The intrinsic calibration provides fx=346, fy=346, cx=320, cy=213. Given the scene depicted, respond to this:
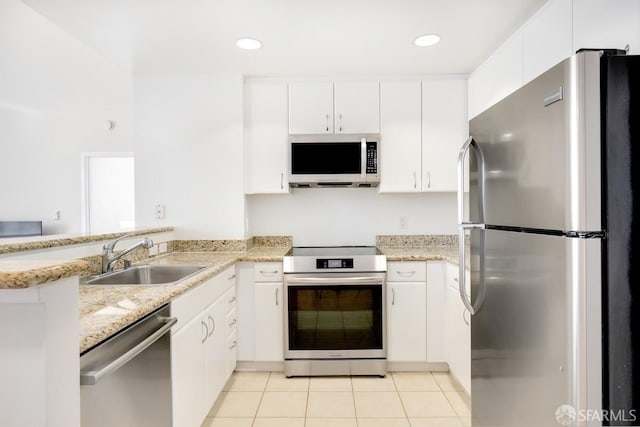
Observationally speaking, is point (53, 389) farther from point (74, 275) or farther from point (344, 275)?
point (344, 275)

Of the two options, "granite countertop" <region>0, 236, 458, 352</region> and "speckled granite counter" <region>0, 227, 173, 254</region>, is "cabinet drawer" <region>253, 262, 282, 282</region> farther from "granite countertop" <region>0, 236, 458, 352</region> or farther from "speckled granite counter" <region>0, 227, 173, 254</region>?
"speckled granite counter" <region>0, 227, 173, 254</region>

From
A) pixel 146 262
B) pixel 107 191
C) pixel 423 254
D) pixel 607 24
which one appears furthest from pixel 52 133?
pixel 607 24

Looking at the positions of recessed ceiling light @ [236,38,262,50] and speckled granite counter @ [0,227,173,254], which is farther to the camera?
recessed ceiling light @ [236,38,262,50]

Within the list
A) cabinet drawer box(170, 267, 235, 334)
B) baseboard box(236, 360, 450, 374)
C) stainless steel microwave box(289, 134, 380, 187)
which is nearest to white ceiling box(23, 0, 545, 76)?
stainless steel microwave box(289, 134, 380, 187)

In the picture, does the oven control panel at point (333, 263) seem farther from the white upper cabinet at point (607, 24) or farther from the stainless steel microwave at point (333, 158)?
the white upper cabinet at point (607, 24)

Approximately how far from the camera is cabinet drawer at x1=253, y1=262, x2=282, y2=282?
262 cm

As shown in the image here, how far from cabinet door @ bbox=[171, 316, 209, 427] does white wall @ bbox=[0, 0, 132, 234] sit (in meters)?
3.67

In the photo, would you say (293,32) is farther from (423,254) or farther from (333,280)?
(423,254)

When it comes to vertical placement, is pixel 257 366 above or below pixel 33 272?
below

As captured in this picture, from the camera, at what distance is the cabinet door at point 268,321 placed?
2.61m

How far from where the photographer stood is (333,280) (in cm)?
253

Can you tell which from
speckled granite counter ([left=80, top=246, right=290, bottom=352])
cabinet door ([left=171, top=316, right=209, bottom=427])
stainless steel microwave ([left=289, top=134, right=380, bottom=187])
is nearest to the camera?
speckled granite counter ([left=80, top=246, right=290, bottom=352])

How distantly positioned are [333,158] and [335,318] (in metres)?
1.24

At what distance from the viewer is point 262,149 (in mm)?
2910
